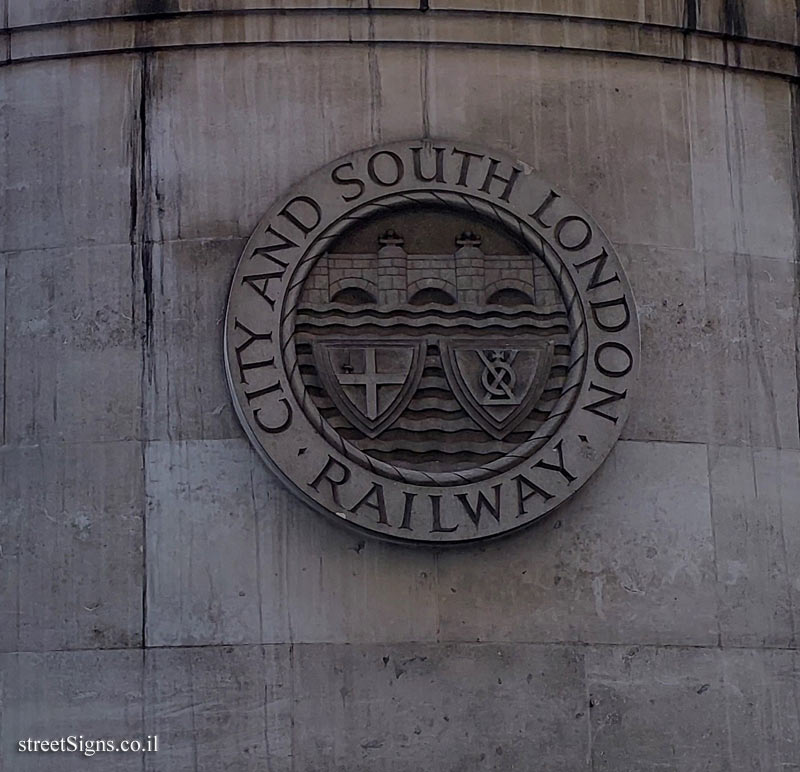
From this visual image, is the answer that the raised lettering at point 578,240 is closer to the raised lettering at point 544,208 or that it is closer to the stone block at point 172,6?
the raised lettering at point 544,208

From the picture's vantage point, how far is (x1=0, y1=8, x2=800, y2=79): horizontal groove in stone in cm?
1600

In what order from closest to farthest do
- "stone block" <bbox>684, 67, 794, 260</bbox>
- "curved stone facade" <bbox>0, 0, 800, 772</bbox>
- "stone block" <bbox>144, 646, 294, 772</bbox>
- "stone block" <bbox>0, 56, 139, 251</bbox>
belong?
"stone block" <bbox>144, 646, 294, 772</bbox>
"curved stone facade" <bbox>0, 0, 800, 772</bbox>
"stone block" <bbox>0, 56, 139, 251</bbox>
"stone block" <bbox>684, 67, 794, 260</bbox>

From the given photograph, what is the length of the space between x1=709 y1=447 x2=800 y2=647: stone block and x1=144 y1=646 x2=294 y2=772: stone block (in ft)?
10.0

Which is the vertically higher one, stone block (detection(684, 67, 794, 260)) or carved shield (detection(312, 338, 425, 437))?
stone block (detection(684, 67, 794, 260))

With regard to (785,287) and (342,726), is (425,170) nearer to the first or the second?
(785,287)

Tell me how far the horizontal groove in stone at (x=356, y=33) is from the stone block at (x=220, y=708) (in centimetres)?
433

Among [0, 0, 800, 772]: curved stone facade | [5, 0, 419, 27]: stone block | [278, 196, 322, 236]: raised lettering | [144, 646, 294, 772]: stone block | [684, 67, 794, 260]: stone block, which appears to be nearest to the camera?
[144, 646, 294, 772]: stone block

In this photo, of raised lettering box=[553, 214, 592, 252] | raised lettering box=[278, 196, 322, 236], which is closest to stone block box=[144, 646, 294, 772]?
raised lettering box=[278, 196, 322, 236]

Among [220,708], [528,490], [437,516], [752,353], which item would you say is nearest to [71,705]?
[220,708]

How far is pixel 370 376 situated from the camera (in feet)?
50.1

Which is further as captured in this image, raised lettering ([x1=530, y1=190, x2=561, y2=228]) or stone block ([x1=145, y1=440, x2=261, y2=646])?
raised lettering ([x1=530, y1=190, x2=561, y2=228])

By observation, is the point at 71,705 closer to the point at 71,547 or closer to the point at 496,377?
the point at 71,547

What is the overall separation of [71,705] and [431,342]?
3408 mm

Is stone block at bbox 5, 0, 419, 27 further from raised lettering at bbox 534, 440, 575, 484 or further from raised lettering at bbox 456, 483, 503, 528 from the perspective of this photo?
raised lettering at bbox 456, 483, 503, 528
